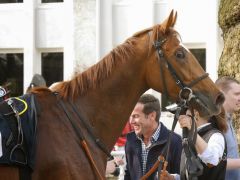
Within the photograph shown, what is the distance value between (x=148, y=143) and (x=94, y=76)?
105 cm

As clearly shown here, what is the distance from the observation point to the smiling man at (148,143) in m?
4.67

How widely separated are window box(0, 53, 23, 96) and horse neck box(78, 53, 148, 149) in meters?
10.1

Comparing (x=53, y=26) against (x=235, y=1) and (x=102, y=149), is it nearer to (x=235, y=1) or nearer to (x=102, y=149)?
(x=235, y=1)

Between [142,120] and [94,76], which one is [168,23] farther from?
[142,120]

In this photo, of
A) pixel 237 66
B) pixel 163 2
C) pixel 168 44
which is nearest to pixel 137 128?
pixel 168 44

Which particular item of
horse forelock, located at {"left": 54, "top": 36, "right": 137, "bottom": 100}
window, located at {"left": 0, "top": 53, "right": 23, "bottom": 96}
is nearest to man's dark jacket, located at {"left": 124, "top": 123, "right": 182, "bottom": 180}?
horse forelock, located at {"left": 54, "top": 36, "right": 137, "bottom": 100}

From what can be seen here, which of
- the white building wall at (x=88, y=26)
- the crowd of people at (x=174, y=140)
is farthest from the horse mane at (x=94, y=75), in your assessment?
the white building wall at (x=88, y=26)

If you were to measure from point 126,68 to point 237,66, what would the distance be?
3.98m

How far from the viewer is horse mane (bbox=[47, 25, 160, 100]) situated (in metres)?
3.96

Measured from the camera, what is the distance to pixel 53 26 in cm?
→ 1332

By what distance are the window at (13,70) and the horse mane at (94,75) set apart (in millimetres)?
10083

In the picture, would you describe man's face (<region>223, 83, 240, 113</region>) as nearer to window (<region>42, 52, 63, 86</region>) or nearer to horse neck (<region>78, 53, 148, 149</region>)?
horse neck (<region>78, 53, 148, 149</region>)

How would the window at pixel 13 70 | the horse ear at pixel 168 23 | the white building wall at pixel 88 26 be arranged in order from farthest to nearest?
1. the window at pixel 13 70
2. the white building wall at pixel 88 26
3. the horse ear at pixel 168 23

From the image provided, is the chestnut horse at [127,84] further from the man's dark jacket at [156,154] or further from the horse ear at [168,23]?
the man's dark jacket at [156,154]
